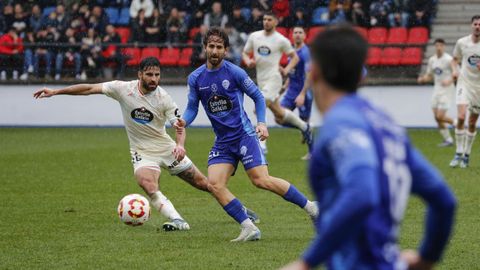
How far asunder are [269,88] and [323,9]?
967 centimetres

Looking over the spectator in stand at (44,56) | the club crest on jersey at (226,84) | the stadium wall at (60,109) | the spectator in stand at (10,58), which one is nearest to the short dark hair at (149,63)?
the club crest on jersey at (226,84)

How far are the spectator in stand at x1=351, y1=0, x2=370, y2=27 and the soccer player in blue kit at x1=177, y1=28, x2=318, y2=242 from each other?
17485 mm

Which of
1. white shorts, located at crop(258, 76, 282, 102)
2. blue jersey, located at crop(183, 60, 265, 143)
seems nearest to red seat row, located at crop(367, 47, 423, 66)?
white shorts, located at crop(258, 76, 282, 102)

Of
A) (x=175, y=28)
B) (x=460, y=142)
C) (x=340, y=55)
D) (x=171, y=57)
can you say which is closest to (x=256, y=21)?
(x=175, y=28)

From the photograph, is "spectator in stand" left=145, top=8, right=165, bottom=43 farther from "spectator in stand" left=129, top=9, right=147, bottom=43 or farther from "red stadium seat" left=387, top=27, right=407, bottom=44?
"red stadium seat" left=387, top=27, right=407, bottom=44

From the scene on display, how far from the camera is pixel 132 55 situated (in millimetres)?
26938

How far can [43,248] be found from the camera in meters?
8.97

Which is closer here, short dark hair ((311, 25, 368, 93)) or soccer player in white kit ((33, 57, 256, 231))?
short dark hair ((311, 25, 368, 93))

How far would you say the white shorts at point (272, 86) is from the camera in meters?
18.6

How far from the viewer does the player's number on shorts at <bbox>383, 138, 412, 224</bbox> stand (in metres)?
3.47

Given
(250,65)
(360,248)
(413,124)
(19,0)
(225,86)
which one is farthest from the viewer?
(19,0)

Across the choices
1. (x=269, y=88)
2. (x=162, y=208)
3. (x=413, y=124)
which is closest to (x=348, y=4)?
(x=413, y=124)

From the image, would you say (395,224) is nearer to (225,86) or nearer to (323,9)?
(225,86)

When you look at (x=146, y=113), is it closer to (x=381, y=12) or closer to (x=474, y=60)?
(x=474, y=60)
